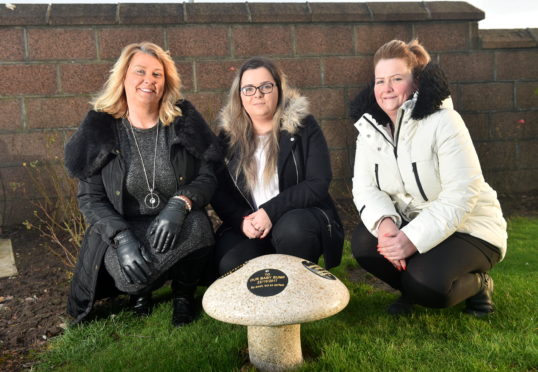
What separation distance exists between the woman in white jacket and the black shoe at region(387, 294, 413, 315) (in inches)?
0.4

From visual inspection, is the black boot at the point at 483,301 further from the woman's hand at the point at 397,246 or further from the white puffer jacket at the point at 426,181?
the woman's hand at the point at 397,246

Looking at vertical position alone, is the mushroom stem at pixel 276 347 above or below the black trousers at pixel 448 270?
below

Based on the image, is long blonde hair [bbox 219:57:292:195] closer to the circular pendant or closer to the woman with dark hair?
the woman with dark hair

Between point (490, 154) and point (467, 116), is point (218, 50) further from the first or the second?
point (490, 154)

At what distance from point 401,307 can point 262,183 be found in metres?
1.11

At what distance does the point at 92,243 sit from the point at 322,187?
1.42 meters

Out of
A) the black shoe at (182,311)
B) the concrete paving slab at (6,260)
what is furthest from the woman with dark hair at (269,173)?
the concrete paving slab at (6,260)

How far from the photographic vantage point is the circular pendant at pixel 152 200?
309cm

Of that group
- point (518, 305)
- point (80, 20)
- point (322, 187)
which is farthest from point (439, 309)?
point (80, 20)

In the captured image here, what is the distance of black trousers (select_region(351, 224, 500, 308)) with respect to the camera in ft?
8.56

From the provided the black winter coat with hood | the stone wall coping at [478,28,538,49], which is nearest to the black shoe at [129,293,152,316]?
the black winter coat with hood

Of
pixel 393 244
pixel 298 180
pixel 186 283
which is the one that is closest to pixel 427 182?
pixel 393 244

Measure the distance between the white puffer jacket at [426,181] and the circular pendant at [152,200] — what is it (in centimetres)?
118

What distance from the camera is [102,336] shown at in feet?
9.74
